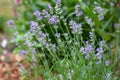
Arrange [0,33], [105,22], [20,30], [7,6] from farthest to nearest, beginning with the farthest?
[7,6] < [0,33] < [20,30] < [105,22]

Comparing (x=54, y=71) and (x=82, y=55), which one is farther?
(x=54, y=71)

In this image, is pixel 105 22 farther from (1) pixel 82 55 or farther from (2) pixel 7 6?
(2) pixel 7 6

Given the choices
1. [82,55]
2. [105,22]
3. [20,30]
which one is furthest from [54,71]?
[20,30]

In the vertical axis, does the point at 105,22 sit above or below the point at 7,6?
below

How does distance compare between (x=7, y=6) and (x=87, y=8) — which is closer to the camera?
(x=87, y=8)

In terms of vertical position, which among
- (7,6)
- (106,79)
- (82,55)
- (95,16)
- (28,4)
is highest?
(7,6)

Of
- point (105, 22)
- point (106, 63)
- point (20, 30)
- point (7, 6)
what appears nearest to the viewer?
point (106, 63)

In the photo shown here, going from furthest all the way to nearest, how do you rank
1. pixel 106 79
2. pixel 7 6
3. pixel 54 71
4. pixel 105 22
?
pixel 7 6 → pixel 105 22 → pixel 54 71 → pixel 106 79

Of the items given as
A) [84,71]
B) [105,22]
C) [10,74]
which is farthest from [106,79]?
[10,74]

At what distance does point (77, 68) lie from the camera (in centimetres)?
250

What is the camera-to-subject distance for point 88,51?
2549 millimetres

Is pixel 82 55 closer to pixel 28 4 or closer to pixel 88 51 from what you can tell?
pixel 88 51

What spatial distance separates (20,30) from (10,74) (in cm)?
91

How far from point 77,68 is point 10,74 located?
178 cm
